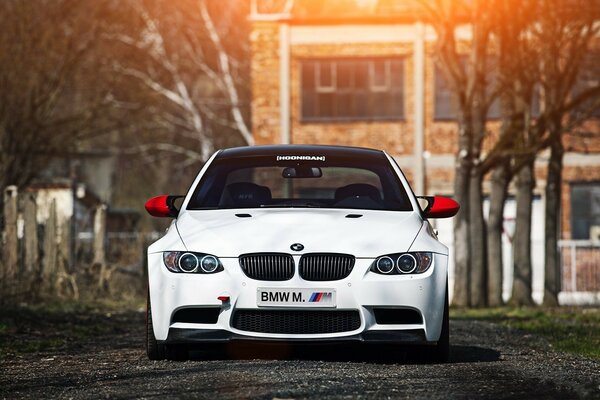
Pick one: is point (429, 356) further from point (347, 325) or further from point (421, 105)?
point (421, 105)

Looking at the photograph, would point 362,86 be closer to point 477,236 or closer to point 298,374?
point 477,236

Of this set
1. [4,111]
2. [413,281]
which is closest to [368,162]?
[413,281]

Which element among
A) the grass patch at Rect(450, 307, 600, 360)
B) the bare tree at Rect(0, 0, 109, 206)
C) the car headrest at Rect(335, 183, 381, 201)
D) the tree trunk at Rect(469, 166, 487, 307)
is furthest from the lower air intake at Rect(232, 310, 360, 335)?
the bare tree at Rect(0, 0, 109, 206)

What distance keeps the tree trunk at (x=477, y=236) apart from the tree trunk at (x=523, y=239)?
0.89 meters

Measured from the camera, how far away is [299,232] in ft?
31.2

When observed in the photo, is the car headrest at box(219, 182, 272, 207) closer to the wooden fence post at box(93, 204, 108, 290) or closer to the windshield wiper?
the windshield wiper

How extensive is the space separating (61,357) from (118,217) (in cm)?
3140

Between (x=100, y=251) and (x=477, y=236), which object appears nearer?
(x=100, y=251)

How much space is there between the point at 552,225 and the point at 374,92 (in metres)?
10.6

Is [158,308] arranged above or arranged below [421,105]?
below

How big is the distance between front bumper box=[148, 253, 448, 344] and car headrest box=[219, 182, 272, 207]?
1.16m

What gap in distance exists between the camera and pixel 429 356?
9766mm

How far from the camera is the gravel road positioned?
→ 25.9ft

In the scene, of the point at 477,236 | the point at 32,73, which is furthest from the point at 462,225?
the point at 32,73
